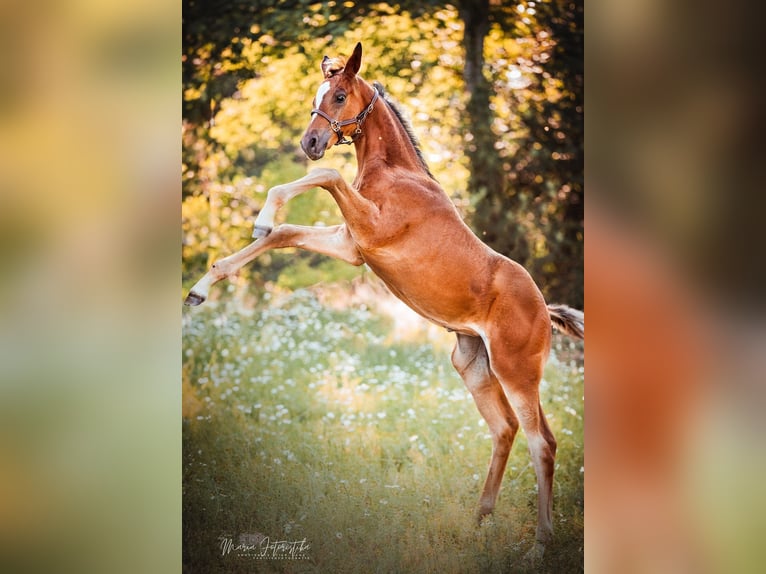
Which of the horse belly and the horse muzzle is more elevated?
the horse muzzle

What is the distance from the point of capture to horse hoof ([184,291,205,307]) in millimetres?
3908

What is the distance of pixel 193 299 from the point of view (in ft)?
12.9

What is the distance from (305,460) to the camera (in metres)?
4.07

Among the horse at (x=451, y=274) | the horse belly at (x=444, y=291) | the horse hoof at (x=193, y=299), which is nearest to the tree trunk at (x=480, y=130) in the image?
the horse at (x=451, y=274)

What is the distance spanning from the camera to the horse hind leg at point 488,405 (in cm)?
405

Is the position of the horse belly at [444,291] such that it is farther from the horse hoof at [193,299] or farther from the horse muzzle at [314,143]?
the horse hoof at [193,299]

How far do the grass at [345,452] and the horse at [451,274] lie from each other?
0.28ft

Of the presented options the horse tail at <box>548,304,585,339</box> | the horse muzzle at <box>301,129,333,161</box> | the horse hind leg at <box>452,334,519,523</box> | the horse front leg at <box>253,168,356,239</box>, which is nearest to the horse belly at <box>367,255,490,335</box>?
the horse hind leg at <box>452,334,519,523</box>

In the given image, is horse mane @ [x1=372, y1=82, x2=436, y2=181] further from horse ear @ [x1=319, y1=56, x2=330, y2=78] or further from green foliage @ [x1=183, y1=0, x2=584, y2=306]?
horse ear @ [x1=319, y1=56, x2=330, y2=78]

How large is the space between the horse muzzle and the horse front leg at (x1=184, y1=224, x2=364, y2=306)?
0.39m
